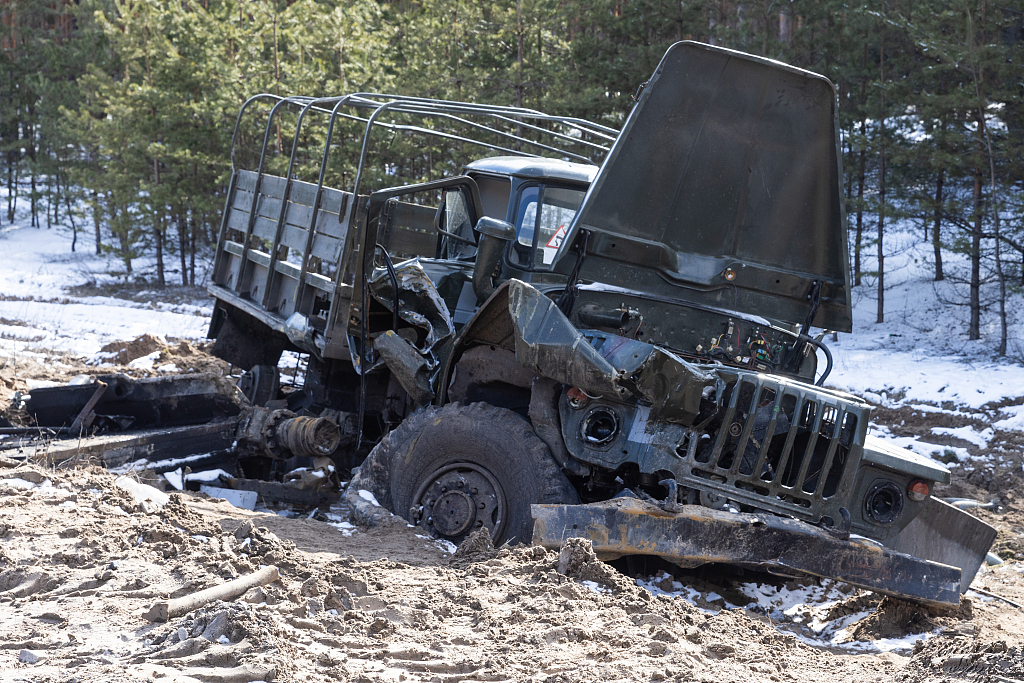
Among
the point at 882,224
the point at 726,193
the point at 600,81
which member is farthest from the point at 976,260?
the point at 726,193

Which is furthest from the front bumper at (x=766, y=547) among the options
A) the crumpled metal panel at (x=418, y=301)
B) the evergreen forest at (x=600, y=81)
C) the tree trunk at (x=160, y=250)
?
the tree trunk at (x=160, y=250)

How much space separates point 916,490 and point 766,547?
1066 mm

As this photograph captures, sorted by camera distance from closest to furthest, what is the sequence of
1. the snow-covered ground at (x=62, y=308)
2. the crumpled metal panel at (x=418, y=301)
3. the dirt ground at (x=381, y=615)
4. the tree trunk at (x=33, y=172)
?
the dirt ground at (x=381, y=615) → the crumpled metal panel at (x=418, y=301) → the snow-covered ground at (x=62, y=308) → the tree trunk at (x=33, y=172)

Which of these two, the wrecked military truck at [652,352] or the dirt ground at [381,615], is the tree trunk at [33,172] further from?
the dirt ground at [381,615]

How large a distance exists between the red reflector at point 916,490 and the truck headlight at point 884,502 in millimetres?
49

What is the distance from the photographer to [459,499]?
Result: 5.18 metres

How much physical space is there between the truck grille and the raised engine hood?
1.42 metres

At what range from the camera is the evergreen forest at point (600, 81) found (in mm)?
15523

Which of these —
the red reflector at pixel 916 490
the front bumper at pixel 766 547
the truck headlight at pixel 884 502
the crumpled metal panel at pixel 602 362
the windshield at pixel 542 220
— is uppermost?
the windshield at pixel 542 220

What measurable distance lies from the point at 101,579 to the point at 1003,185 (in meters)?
16.1

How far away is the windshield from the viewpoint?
6523mm

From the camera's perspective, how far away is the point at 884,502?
189 inches

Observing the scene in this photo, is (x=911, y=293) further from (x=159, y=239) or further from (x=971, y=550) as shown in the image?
(x=159, y=239)

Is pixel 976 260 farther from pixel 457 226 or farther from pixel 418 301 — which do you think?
pixel 418 301
